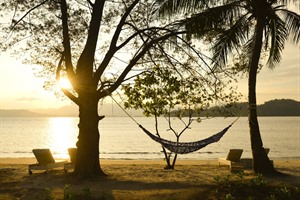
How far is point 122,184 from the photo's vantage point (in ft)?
33.5

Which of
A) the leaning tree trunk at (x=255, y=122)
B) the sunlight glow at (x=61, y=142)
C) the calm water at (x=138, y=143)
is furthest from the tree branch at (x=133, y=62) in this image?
the sunlight glow at (x=61, y=142)

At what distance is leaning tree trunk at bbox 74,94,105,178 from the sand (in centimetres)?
46

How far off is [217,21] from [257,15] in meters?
1.21

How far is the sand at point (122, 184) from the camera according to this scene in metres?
8.60

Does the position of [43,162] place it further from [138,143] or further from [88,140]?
[138,143]

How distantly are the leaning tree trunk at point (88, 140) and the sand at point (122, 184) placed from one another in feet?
1.52

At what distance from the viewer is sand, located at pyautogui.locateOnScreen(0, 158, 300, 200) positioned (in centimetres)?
860

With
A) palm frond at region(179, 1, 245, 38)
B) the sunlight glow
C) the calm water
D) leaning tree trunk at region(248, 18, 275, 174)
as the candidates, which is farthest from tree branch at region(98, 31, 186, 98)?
the sunlight glow

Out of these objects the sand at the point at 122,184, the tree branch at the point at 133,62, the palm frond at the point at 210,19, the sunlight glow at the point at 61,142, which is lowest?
the sunlight glow at the point at 61,142

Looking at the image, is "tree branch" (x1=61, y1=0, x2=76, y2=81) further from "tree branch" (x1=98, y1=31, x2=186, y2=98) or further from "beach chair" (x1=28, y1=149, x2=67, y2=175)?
"beach chair" (x1=28, y1=149, x2=67, y2=175)

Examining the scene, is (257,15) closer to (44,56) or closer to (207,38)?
(207,38)

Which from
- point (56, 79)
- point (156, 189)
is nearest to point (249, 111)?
point (156, 189)

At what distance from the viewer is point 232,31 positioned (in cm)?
1214

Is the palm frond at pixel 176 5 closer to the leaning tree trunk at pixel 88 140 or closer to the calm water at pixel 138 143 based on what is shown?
the leaning tree trunk at pixel 88 140
